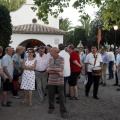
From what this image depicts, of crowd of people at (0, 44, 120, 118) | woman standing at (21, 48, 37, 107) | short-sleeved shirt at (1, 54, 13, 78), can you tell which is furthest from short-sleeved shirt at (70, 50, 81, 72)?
short-sleeved shirt at (1, 54, 13, 78)

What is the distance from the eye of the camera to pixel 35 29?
30.0 m

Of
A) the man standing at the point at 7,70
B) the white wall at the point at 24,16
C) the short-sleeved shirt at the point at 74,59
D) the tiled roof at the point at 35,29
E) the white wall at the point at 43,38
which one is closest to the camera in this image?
the man standing at the point at 7,70

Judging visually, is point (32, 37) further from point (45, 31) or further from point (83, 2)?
point (83, 2)

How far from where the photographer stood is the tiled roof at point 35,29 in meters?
29.3

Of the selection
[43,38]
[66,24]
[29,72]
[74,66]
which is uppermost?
[66,24]

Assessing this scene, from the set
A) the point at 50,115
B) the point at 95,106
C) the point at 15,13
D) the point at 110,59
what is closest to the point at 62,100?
the point at 50,115

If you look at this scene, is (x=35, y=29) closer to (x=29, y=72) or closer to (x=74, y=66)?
(x=74, y=66)

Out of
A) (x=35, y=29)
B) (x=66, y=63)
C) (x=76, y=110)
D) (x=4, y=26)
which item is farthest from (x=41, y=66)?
(x=35, y=29)

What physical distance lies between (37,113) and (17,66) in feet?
8.00

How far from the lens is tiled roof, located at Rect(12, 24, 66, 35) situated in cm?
2930

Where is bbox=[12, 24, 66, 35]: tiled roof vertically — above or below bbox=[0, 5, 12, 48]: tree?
above

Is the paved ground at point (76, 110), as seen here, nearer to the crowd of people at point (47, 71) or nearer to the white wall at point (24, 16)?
the crowd of people at point (47, 71)

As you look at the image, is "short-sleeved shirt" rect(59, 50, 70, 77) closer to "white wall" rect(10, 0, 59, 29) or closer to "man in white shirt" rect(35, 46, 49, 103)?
"man in white shirt" rect(35, 46, 49, 103)

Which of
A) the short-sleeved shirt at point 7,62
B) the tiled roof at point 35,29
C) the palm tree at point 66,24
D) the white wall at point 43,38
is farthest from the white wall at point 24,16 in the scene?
the palm tree at point 66,24
